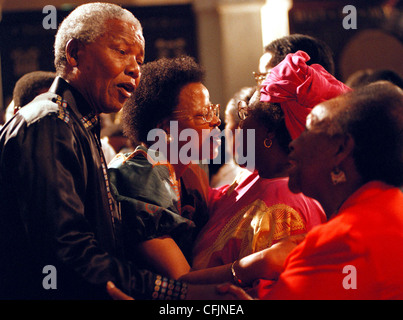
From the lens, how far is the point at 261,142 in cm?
247

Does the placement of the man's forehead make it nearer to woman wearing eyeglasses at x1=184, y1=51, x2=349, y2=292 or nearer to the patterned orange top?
woman wearing eyeglasses at x1=184, y1=51, x2=349, y2=292

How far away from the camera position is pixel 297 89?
228 centimetres

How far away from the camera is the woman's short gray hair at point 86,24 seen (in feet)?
6.68

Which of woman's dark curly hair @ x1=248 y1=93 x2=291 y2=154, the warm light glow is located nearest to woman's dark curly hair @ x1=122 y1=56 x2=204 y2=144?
woman's dark curly hair @ x1=248 y1=93 x2=291 y2=154

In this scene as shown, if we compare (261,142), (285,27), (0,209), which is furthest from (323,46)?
(285,27)

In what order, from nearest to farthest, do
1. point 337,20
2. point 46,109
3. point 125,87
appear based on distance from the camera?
→ point 46,109 → point 125,87 → point 337,20

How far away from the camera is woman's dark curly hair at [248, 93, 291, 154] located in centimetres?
243

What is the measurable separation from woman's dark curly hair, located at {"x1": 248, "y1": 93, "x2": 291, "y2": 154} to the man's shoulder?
34.7 inches

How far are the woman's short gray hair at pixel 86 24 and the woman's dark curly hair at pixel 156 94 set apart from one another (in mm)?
466

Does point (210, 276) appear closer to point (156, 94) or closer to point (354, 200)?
point (354, 200)

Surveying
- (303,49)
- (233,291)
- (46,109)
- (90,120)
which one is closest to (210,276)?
(233,291)

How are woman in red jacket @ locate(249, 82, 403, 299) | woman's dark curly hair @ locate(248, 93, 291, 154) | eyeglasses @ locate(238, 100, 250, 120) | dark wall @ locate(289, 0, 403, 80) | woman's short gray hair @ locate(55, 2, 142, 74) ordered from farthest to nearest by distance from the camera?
dark wall @ locate(289, 0, 403, 80), eyeglasses @ locate(238, 100, 250, 120), woman's dark curly hair @ locate(248, 93, 291, 154), woman's short gray hair @ locate(55, 2, 142, 74), woman in red jacket @ locate(249, 82, 403, 299)

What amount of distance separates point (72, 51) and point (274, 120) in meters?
0.91

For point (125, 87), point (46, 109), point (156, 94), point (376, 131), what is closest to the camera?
point (376, 131)
